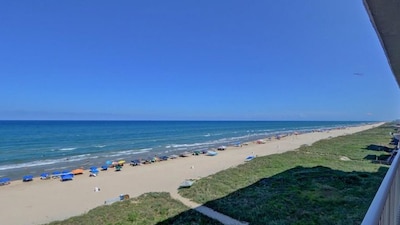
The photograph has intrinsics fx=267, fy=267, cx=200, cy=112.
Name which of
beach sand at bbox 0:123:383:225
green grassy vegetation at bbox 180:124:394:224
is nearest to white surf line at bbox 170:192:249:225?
green grassy vegetation at bbox 180:124:394:224

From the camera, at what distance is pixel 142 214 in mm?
9422

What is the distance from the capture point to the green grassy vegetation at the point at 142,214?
28.5ft

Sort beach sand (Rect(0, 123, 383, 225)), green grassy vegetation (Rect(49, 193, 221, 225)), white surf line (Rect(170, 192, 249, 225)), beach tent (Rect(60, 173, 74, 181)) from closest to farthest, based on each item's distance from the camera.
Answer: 1. white surf line (Rect(170, 192, 249, 225))
2. green grassy vegetation (Rect(49, 193, 221, 225))
3. beach sand (Rect(0, 123, 383, 225))
4. beach tent (Rect(60, 173, 74, 181))

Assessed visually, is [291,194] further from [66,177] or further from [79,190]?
[66,177]

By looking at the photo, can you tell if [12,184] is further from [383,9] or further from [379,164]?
[379,164]

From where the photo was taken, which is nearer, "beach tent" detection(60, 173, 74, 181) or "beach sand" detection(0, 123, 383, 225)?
"beach sand" detection(0, 123, 383, 225)

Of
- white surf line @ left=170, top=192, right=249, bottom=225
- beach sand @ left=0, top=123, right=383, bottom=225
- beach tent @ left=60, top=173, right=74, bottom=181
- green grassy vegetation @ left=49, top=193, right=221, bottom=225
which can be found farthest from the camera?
beach tent @ left=60, top=173, right=74, bottom=181

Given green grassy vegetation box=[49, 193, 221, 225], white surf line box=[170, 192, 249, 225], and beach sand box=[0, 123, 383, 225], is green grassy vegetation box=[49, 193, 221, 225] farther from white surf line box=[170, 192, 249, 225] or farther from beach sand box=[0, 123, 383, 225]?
beach sand box=[0, 123, 383, 225]

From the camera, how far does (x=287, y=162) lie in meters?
19.5

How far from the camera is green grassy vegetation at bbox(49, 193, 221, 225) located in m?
8.70

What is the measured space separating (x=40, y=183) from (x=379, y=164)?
851 inches

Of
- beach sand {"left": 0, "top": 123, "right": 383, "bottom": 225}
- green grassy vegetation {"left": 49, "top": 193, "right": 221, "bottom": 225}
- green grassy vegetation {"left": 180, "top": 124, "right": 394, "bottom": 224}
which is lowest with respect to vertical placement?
beach sand {"left": 0, "top": 123, "right": 383, "bottom": 225}

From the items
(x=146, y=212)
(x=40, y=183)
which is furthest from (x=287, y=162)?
(x=40, y=183)

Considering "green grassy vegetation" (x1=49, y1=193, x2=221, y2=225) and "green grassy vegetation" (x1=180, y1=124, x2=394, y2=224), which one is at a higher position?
"green grassy vegetation" (x1=180, y1=124, x2=394, y2=224)
